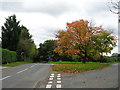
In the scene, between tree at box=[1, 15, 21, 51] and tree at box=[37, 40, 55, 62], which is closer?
tree at box=[1, 15, 21, 51]

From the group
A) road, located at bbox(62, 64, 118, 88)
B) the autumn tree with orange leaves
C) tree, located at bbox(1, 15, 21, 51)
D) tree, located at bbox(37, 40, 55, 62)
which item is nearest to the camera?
road, located at bbox(62, 64, 118, 88)

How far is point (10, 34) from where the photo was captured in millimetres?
53938

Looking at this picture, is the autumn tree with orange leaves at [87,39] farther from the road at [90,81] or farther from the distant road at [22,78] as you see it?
the road at [90,81]

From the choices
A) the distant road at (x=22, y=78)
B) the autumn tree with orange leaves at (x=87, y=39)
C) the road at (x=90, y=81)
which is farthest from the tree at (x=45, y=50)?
the road at (x=90, y=81)

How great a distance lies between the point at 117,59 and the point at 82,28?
45628mm

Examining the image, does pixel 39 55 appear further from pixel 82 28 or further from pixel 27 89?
pixel 27 89

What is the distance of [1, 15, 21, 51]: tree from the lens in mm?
53875

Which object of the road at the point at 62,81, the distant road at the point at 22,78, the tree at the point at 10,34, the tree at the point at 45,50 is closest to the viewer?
the road at the point at 62,81

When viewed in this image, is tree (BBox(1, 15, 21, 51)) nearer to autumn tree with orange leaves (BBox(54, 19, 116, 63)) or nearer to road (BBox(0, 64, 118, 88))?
autumn tree with orange leaves (BBox(54, 19, 116, 63))

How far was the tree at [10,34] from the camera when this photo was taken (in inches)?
2121

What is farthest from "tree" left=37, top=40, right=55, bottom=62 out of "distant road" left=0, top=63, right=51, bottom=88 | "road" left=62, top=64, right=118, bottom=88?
"road" left=62, top=64, right=118, bottom=88

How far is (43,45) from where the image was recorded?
91.6 m

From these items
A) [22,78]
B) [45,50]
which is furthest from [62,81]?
[45,50]

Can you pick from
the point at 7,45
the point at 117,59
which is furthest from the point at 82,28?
the point at 117,59
